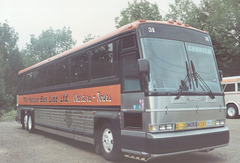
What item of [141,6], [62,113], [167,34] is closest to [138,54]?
[167,34]

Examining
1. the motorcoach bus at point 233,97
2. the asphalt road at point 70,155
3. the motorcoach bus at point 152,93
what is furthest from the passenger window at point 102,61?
the motorcoach bus at point 233,97

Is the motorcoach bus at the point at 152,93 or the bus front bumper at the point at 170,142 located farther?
the motorcoach bus at the point at 152,93

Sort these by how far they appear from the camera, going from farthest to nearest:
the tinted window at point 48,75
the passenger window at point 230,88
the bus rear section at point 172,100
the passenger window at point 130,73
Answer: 1. the passenger window at point 230,88
2. the tinted window at point 48,75
3. the passenger window at point 130,73
4. the bus rear section at point 172,100

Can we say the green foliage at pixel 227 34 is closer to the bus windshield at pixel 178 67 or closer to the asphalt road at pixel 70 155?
the asphalt road at pixel 70 155

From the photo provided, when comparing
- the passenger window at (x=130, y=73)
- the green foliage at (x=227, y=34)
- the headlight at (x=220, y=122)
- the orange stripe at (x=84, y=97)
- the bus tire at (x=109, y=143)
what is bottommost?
the bus tire at (x=109, y=143)

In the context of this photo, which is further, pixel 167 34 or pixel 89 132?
pixel 89 132

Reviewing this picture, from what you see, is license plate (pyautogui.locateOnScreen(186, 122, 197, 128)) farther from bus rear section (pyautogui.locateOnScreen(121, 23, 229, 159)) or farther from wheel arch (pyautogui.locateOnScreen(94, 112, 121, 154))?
wheel arch (pyautogui.locateOnScreen(94, 112, 121, 154))

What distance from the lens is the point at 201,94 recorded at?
270 inches

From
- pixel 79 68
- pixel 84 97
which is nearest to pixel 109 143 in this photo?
pixel 84 97

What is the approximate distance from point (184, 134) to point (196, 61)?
1.77 m

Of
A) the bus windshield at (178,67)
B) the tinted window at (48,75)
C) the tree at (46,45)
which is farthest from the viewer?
the tree at (46,45)

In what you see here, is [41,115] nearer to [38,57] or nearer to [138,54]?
[138,54]

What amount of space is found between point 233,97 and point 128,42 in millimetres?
16319

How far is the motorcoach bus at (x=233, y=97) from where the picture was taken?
21.1m
